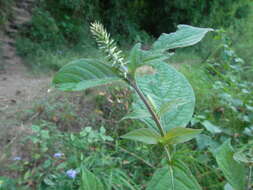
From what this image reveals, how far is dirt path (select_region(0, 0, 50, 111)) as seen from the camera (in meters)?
2.56

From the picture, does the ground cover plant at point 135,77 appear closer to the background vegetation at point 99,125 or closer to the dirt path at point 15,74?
the background vegetation at point 99,125

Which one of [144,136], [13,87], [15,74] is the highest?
[144,136]

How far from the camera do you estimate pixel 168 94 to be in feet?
1.98

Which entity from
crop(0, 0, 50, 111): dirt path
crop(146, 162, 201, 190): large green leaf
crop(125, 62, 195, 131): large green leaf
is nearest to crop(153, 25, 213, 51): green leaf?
crop(125, 62, 195, 131): large green leaf

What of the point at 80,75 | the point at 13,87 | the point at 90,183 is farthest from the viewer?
the point at 13,87

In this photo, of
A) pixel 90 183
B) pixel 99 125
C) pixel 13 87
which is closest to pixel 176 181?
pixel 90 183

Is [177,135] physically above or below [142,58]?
below

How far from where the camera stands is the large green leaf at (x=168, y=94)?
23.2 inches

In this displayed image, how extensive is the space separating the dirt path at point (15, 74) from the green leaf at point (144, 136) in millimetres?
2055

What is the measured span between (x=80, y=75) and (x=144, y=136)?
167 millimetres

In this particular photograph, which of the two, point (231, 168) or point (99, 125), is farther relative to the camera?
point (99, 125)

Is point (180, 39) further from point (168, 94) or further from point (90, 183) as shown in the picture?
point (90, 183)

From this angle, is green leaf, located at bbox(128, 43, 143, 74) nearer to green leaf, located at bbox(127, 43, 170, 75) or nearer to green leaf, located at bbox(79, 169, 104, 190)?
green leaf, located at bbox(127, 43, 170, 75)

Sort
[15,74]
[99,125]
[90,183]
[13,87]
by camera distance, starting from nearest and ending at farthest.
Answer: [90,183] < [99,125] < [13,87] < [15,74]
